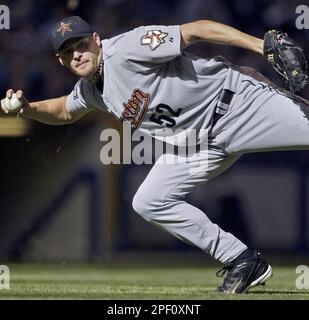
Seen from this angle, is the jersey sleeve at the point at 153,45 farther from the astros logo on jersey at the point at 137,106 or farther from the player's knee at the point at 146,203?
the player's knee at the point at 146,203

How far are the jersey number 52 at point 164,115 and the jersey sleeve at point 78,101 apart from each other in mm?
533

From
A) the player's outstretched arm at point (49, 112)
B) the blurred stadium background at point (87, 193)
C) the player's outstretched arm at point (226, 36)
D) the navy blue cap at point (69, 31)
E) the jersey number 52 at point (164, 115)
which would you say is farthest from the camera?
the blurred stadium background at point (87, 193)

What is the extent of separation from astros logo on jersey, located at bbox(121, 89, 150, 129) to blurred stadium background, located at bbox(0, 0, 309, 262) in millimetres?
2871

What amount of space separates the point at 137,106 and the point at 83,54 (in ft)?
1.37

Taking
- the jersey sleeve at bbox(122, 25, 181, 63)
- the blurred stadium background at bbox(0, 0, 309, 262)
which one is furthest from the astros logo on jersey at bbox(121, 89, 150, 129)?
the blurred stadium background at bbox(0, 0, 309, 262)

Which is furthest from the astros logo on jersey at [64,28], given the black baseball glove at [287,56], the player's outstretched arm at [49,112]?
the black baseball glove at [287,56]

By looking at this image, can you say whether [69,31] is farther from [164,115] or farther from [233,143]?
[233,143]

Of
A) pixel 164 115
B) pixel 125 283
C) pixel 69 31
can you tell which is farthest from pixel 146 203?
pixel 125 283

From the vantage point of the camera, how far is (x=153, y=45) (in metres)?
5.53

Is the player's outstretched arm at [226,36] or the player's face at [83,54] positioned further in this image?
the player's face at [83,54]

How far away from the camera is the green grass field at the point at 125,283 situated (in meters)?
5.61

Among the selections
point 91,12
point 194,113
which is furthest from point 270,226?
point 194,113

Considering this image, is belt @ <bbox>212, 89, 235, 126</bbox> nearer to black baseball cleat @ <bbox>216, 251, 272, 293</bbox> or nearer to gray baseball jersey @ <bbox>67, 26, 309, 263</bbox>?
gray baseball jersey @ <bbox>67, 26, 309, 263</bbox>

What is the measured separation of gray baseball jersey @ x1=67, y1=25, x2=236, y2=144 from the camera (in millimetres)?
5617
